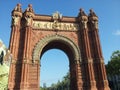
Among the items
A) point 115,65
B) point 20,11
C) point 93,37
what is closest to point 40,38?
point 20,11

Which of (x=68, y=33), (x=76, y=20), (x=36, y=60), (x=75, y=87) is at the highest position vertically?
(x=76, y=20)

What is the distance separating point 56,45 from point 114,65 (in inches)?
709

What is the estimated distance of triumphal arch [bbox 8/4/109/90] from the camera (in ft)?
64.1

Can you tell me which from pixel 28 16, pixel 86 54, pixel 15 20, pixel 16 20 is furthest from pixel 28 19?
pixel 86 54

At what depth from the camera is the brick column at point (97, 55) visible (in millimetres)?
19953

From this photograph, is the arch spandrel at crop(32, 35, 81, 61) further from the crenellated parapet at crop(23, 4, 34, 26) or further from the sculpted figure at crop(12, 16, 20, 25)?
the sculpted figure at crop(12, 16, 20, 25)

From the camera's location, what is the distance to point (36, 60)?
20406 mm

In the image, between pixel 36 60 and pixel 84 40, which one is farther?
pixel 84 40

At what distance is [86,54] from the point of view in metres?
21.3

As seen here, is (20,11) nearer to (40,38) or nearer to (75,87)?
(40,38)

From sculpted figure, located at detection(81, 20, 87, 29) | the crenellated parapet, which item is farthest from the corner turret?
sculpted figure, located at detection(81, 20, 87, 29)

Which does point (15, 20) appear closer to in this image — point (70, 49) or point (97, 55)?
point (70, 49)

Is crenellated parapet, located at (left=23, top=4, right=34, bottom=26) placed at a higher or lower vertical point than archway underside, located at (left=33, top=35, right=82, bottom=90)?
higher

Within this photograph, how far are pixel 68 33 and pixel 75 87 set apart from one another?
Answer: 690 cm
